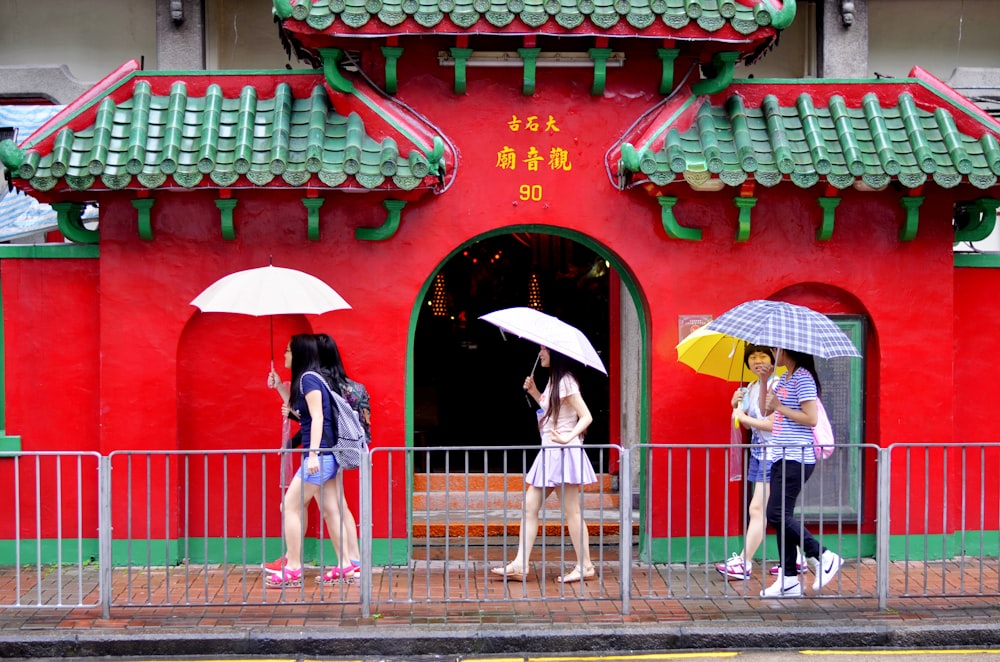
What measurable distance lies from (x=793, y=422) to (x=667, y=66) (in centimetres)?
328

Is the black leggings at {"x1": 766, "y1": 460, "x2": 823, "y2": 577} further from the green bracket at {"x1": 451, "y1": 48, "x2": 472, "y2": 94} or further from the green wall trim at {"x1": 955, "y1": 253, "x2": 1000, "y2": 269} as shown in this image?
the green bracket at {"x1": 451, "y1": 48, "x2": 472, "y2": 94}

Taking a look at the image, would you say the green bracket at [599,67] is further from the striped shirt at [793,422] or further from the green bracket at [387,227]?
the striped shirt at [793,422]

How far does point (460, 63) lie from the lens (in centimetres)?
909

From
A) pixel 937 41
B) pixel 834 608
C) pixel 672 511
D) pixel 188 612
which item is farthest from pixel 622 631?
pixel 937 41

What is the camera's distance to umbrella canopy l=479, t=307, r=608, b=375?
793 centimetres

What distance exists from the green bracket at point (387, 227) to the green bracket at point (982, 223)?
199 inches

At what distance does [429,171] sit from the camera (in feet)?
28.2

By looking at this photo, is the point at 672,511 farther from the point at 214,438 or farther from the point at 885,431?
the point at 214,438

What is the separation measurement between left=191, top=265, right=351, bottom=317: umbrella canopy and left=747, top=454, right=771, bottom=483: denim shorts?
3.44 m

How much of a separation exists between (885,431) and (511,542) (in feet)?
11.5

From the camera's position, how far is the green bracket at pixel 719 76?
9188 millimetres

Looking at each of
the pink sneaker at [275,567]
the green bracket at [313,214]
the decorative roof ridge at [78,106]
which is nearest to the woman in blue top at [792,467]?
the pink sneaker at [275,567]

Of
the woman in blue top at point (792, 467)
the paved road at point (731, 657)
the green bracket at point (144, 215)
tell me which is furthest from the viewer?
the green bracket at point (144, 215)

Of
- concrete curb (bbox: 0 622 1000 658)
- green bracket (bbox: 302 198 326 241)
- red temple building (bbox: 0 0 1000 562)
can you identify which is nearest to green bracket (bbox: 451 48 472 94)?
red temple building (bbox: 0 0 1000 562)
